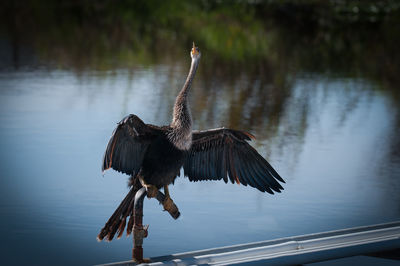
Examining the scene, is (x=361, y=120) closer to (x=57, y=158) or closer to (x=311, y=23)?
(x=57, y=158)

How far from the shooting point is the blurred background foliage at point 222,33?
44.7ft

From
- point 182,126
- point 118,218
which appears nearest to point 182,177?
point 118,218

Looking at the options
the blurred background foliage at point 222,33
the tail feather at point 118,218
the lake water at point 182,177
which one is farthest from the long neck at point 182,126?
the blurred background foliage at point 222,33

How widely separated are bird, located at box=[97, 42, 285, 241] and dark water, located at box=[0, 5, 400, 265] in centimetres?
63

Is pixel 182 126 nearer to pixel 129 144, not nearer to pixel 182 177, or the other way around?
pixel 129 144

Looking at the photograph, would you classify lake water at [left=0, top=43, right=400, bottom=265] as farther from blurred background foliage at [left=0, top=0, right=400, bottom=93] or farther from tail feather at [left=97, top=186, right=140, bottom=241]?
blurred background foliage at [left=0, top=0, right=400, bottom=93]

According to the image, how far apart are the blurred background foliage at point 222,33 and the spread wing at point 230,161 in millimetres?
7788

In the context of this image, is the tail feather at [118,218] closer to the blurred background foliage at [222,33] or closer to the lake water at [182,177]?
the lake water at [182,177]

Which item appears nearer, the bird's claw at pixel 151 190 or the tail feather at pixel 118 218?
the bird's claw at pixel 151 190

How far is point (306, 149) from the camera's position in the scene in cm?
773

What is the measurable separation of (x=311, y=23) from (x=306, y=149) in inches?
533

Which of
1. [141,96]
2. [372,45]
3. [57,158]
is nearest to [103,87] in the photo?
[141,96]

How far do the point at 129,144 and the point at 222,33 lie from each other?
13888mm

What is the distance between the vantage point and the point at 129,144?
4195 mm
